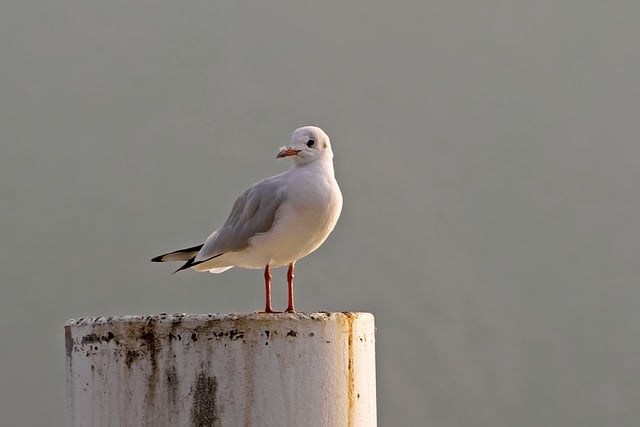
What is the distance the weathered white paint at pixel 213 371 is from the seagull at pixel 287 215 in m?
1.04

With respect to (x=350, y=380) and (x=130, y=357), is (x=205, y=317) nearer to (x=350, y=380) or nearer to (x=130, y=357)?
(x=130, y=357)

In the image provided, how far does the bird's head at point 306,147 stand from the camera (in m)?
6.54

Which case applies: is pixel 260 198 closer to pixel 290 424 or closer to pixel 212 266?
pixel 212 266

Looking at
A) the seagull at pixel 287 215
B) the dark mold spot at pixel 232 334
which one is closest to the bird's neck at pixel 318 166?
the seagull at pixel 287 215

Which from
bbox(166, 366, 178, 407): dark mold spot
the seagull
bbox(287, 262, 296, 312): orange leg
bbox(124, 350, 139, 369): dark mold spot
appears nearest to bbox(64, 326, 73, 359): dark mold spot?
bbox(124, 350, 139, 369): dark mold spot

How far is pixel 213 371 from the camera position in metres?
5.15

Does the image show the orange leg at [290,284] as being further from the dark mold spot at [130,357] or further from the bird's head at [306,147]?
the dark mold spot at [130,357]

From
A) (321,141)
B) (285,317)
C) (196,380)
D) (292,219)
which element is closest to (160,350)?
(196,380)

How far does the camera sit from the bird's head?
654 cm

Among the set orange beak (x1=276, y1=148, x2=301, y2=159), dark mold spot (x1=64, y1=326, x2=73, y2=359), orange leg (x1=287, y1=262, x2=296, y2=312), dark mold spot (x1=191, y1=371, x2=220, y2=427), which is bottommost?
dark mold spot (x1=191, y1=371, x2=220, y2=427)

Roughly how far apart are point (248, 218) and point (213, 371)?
1.64m

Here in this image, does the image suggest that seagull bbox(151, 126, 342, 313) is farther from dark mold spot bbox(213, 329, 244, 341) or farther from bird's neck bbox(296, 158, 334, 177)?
dark mold spot bbox(213, 329, 244, 341)

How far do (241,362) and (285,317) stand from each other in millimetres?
338

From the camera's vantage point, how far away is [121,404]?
526cm
